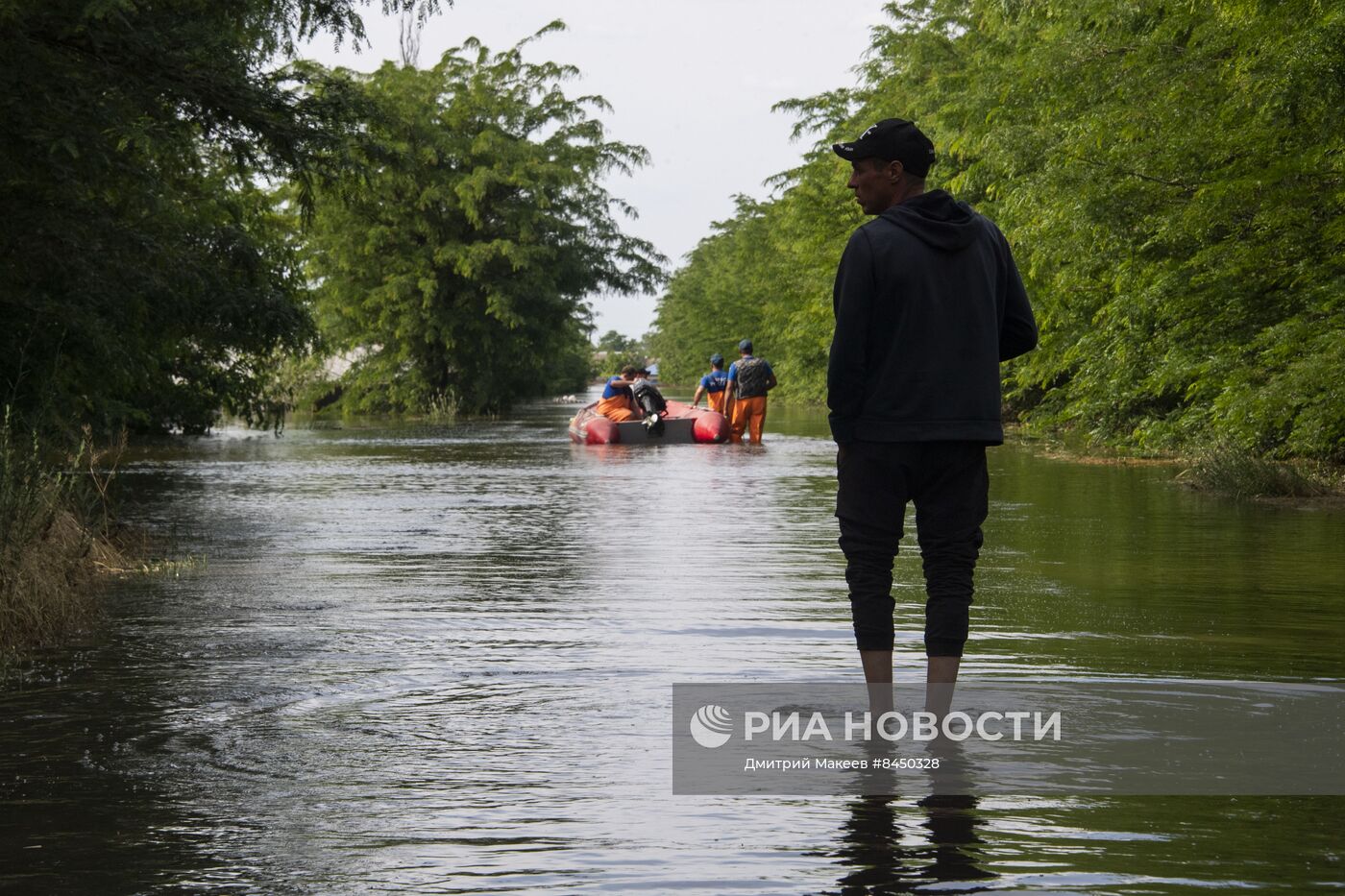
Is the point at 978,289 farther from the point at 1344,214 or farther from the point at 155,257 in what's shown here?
the point at 1344,214

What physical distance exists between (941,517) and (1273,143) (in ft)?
41.8

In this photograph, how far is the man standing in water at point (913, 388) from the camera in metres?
5.14

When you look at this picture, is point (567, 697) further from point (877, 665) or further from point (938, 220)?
point (938, 220)

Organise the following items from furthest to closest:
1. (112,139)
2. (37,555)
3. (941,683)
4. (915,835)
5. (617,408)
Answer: (617,408), (112,139), (37,555), (941,683), (915,835)

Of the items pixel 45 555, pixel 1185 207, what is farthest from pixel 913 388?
pixel 1185 207

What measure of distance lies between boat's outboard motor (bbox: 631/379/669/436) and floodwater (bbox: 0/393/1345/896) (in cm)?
1490

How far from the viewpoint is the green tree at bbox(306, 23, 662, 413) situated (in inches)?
2034

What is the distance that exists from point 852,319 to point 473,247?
47.1 meters

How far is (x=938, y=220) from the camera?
5.19m

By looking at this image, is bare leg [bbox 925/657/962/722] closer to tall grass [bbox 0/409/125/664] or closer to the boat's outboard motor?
tall grass [bbox 0/409/125/664]

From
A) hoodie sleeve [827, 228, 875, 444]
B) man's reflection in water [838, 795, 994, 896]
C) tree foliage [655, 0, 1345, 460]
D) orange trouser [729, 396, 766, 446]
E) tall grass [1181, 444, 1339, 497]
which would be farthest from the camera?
orange trouser [729, 396, 766, 446]

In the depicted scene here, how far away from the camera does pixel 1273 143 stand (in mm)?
16547

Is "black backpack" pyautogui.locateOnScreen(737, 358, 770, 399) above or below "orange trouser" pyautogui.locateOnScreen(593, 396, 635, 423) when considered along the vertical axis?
above

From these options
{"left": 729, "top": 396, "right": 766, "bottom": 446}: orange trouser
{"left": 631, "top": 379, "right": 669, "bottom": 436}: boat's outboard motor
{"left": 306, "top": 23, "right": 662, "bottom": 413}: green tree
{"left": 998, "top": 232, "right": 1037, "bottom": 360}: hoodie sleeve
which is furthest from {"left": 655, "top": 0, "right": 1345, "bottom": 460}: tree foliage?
{"left": 306, "top": 23, "right": 662, "bottom": 413}: green tree
